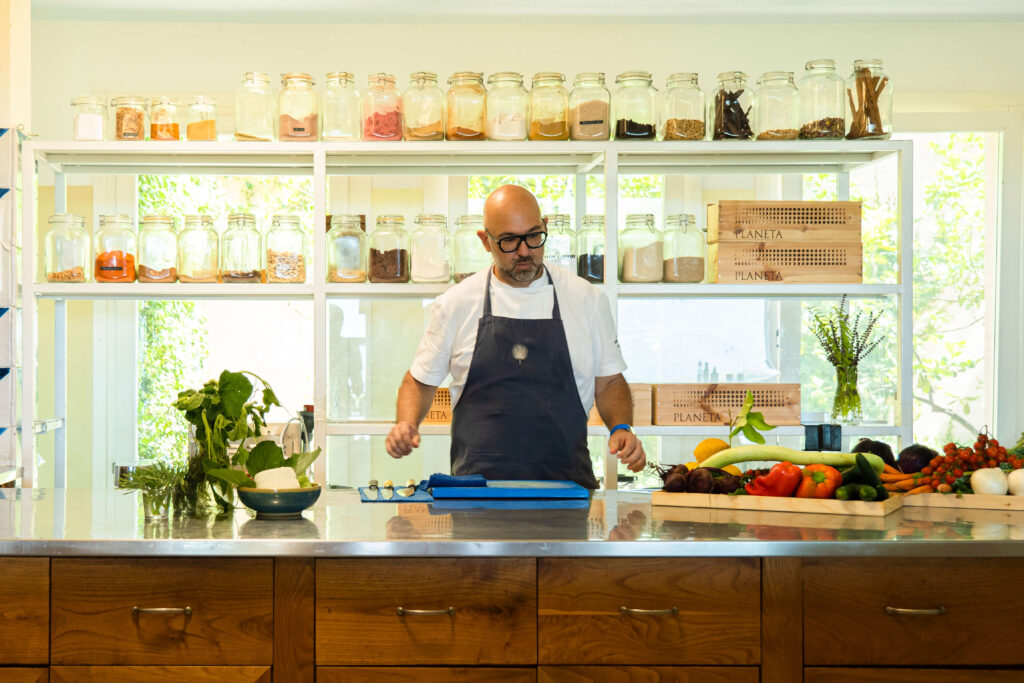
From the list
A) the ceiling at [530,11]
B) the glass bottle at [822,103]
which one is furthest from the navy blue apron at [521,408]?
the ceiling at [530,11]

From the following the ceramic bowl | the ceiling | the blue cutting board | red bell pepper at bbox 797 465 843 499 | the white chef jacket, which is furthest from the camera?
the ceiling

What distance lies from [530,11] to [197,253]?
178cm

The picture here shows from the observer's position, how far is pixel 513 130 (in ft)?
11.9

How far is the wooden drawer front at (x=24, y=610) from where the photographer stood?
1836 millimetres

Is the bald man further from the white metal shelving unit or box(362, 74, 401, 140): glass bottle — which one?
box(362, 74, 401, 140): glass bottle

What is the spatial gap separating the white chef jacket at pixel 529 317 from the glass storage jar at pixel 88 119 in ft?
4.92

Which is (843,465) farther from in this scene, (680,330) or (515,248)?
(680,330)

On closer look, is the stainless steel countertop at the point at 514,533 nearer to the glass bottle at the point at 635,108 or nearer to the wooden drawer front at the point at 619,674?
the wooden drawer front at the point at 619,674

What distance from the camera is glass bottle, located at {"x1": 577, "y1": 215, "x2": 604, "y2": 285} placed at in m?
3.66

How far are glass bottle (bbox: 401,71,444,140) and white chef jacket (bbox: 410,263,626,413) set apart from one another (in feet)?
2.45

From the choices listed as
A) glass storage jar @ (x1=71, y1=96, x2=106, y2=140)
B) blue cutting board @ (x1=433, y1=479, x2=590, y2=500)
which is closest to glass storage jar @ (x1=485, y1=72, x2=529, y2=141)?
glass storage jar @ (x1=71, y1=96, x2=106, y2=140)

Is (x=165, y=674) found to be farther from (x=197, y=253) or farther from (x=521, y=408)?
(x=197, y=253)

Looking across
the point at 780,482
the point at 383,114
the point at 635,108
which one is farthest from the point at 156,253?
the point at 780,482

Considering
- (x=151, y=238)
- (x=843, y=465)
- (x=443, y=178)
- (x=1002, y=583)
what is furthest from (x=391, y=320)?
(x=1002, y=583)
